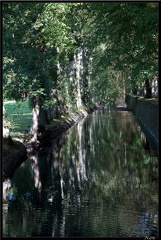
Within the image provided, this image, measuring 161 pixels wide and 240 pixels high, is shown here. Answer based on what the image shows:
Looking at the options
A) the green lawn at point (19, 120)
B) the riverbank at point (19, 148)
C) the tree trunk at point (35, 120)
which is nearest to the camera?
the riverbank at point (19, 148)

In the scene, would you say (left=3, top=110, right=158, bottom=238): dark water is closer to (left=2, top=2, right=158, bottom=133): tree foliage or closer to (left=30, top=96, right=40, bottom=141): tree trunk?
(left=30, top=96, right=40, bottom=141): tree trunk

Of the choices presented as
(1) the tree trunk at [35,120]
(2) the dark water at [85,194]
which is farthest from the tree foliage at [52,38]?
(2) the dark water at [85,194]

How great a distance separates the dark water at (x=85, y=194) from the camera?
15711mm

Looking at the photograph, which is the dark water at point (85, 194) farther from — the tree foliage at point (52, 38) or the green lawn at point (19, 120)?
the tree foliage at point (52, 38)

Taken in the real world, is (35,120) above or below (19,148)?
above

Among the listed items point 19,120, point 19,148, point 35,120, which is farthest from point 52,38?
point 19,120

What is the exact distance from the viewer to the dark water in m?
15.7

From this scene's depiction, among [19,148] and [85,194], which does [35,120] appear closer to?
[19,148]

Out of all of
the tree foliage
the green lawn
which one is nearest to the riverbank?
the green lawn

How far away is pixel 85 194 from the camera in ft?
69.5

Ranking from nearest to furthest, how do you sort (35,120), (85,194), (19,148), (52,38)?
(85,194), (19,148), (52,38), (35,120)

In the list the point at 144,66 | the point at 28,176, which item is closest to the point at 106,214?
the point at 28,176

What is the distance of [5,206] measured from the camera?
1900cm

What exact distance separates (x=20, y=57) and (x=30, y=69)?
5.97 ft
